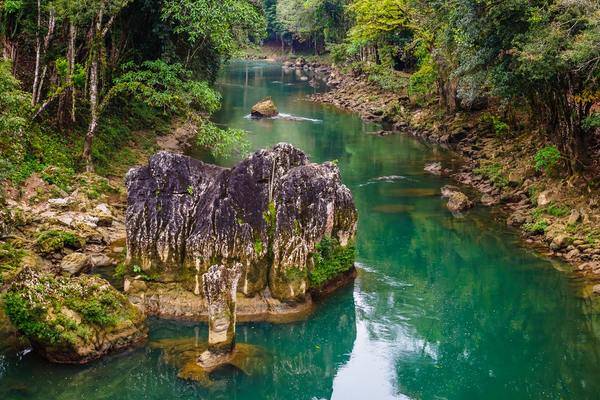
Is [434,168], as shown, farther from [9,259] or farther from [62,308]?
[62,308]

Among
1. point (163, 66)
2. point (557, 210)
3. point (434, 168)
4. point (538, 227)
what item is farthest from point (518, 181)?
point (163, 66)

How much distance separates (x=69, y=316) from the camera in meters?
15.9

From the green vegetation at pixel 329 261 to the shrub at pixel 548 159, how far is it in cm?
1220

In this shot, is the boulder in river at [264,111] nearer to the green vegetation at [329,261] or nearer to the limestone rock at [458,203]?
the limestone rock at [458,203]

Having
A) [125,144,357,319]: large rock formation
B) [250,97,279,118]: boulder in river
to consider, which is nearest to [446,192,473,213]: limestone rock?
[125,144,357,319]: large rock formation

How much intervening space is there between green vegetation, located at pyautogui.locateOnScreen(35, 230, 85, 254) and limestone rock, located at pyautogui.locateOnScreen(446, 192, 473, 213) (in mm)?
16945

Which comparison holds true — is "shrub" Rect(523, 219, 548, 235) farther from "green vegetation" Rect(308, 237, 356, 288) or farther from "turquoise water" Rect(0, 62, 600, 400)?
"green vegetation" Rect(308, 237, 356, 288)

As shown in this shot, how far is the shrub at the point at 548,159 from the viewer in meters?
28.4

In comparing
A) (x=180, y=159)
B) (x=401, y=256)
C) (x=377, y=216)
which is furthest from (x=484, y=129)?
(x=180, y=159)

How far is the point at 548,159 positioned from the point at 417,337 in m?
13.5

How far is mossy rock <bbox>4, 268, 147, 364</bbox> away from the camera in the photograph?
15.6 metres

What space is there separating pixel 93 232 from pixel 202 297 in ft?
18.4

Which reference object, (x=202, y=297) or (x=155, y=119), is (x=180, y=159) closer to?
(x=202, y=297)

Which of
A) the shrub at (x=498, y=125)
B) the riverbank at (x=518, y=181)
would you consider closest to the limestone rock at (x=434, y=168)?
the riverbank at (x=518, y=181)
